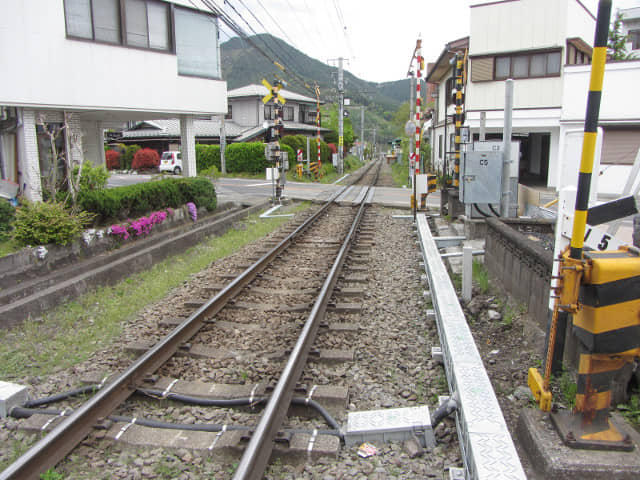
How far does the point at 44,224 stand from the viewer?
7820 millimetres

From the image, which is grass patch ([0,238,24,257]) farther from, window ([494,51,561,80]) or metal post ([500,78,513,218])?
window ([494,51,561,80])

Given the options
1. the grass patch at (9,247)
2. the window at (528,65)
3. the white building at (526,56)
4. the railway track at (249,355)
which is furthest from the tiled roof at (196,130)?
the railway track at (249,355)

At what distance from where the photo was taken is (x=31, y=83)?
32.2 ft

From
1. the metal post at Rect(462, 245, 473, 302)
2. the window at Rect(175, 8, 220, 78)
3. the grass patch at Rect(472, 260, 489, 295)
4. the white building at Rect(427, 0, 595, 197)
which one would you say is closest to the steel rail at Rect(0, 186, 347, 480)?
the metal post at Rect(462, 245, 473, 302)

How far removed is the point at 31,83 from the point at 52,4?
1777 mm

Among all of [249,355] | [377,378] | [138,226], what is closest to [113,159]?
[138,226]

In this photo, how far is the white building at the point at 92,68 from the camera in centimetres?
973

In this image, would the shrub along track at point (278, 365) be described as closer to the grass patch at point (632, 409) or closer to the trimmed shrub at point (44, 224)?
the grass patch at point (632, 409)

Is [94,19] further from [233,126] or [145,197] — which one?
[233,126]

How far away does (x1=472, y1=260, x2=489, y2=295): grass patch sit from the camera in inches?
275

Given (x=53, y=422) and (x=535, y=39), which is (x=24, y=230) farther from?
(x=535, y=39)

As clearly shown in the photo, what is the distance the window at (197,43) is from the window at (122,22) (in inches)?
19.3

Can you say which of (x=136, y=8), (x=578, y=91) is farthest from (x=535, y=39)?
(x=136, y=8)

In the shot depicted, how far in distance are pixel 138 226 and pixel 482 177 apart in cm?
704
